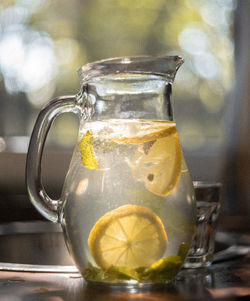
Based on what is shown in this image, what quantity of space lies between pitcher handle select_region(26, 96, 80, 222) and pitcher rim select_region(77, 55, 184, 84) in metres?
0.06

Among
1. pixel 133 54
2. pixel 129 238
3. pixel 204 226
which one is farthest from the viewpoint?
pixel 133 54

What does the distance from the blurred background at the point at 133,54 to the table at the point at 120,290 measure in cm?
198

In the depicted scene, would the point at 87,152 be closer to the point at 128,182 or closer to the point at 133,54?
the point at 128,182

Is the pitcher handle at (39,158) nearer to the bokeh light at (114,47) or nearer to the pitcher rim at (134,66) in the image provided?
the pitcher rim at (134,66)

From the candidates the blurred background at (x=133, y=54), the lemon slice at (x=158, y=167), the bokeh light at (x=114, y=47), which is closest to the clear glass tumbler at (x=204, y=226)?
the lemon slice at (x=158, y=167)

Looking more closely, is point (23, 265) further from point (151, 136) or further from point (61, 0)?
point (61, 0)

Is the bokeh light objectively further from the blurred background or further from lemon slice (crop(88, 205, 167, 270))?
lemon slice (crop(88, 205, 167, 270))

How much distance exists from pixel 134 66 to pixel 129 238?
0.65ft

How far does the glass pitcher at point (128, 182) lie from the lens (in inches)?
22.0

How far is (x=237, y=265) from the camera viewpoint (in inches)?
28.8

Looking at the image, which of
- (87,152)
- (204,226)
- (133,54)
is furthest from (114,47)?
(87,152)

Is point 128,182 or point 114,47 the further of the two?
point 114,47

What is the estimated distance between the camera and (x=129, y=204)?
0.56 m

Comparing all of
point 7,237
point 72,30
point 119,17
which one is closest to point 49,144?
point 72,30
